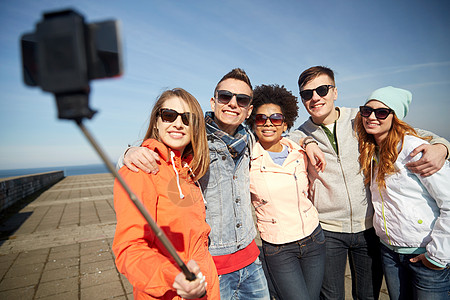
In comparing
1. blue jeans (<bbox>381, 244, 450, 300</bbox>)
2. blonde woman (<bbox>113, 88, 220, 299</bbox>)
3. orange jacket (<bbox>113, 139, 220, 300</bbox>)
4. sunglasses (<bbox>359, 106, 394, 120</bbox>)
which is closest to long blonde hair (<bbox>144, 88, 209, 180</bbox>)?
blonde woman (<bbox>113, 88, 220, 299</bbox>)

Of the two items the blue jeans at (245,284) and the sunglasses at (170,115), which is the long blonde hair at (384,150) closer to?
the blue jeans at (245,284)

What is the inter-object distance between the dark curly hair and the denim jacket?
2.79 feet

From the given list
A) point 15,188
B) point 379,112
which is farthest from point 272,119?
point 15,188

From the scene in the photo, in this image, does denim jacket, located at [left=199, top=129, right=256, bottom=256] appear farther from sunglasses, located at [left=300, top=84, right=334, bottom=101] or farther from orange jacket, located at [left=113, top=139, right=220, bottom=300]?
sunglasses, located at [left=300, top=84, right=334, bottom=101]

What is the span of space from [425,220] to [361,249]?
2.44 feet

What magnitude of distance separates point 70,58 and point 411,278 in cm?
287

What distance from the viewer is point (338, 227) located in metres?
2.54

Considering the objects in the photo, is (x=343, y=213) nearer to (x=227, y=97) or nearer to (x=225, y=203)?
(x=225, y=203)

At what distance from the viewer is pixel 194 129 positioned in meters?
1.90

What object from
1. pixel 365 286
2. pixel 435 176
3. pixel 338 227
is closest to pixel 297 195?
pixel 338 227

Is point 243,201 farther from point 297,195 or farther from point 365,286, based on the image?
point 365,286

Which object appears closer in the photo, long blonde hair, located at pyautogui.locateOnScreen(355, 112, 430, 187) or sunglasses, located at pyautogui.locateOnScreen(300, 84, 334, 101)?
long blonde hair, located at pyautogui.locateOnScreen(355, 112, 430, 187)

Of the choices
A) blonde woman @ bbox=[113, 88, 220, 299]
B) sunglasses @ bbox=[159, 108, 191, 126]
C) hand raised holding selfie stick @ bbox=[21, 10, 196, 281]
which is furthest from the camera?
sunglasses @ bbox=[159, 108, 191, 126]

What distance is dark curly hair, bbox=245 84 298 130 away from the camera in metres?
2.80
